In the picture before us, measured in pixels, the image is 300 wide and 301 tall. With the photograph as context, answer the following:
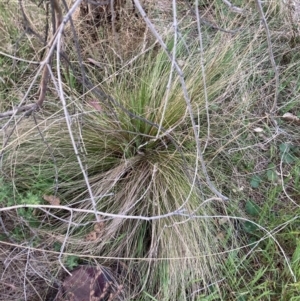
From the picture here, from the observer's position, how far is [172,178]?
147 cm

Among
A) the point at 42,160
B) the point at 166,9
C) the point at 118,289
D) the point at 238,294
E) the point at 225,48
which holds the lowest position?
the point at 238,294

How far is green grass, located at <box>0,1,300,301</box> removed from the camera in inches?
53.9

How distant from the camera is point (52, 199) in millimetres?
1422

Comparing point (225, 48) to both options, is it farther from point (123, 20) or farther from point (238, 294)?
point (238, 294)

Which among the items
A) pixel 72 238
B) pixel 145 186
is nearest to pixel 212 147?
pixel 145 186

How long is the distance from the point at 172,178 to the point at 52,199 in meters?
0.41

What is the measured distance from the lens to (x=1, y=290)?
134 centimetres

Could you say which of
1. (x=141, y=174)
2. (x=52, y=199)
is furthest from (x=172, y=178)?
(x=52, y=199)

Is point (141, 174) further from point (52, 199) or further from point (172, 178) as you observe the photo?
point (52, 199)

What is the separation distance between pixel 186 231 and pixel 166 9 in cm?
107

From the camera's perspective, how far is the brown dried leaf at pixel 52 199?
4.63 ft

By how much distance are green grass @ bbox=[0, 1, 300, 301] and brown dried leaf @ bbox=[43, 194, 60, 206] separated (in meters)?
0.03

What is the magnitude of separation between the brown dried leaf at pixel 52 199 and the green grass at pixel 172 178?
0.10 ft

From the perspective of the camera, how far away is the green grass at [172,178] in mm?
1370
